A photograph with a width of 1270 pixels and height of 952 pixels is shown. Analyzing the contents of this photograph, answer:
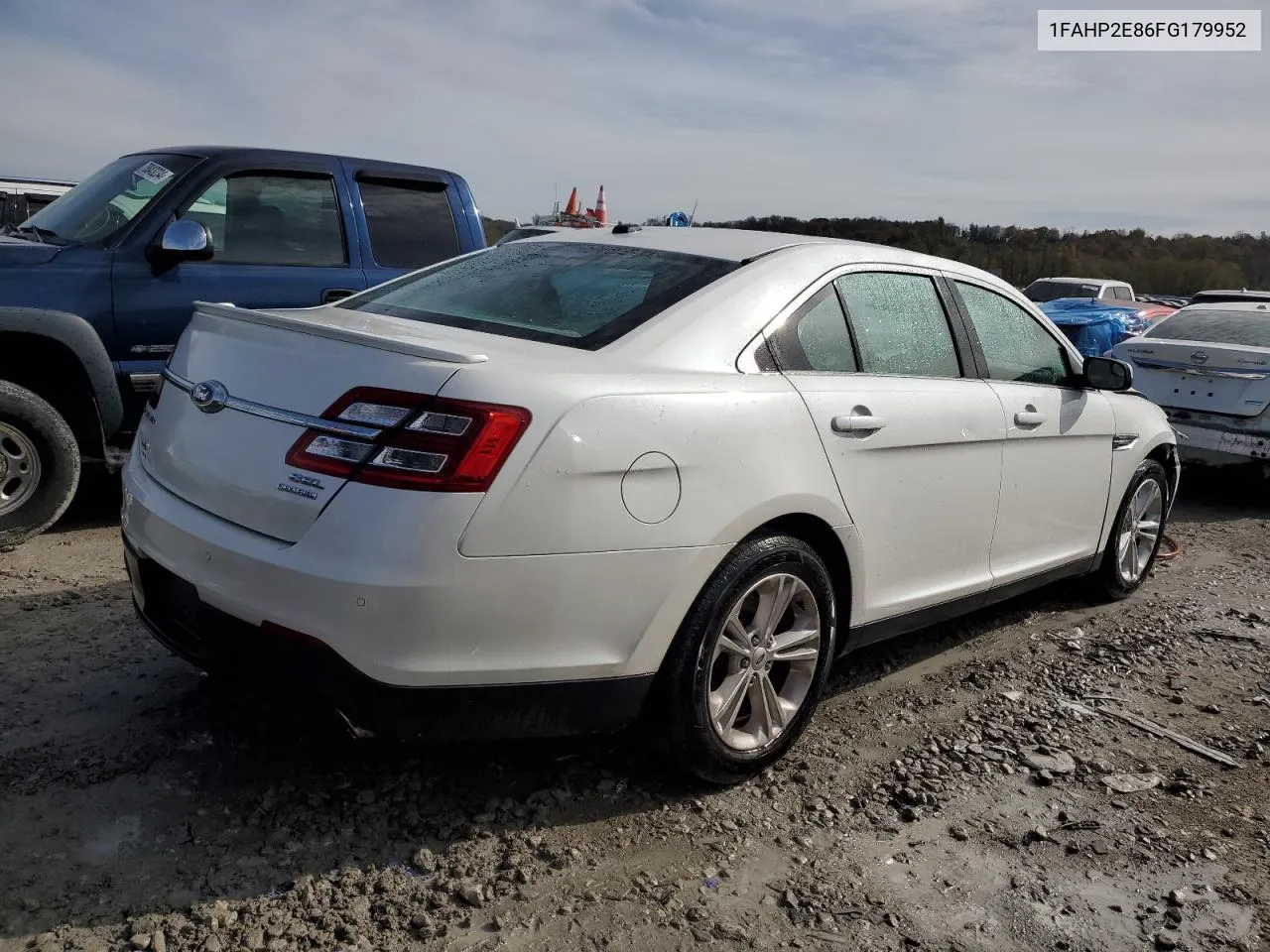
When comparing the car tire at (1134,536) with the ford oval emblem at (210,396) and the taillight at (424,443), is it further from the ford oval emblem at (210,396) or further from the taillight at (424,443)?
the ford oval emblem at (210,396)

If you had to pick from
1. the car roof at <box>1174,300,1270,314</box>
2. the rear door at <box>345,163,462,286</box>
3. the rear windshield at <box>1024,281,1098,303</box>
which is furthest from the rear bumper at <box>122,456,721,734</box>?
the rear windshield at <box>1024,281,1098,303</box>

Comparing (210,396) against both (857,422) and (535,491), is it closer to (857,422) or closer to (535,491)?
(535,491)

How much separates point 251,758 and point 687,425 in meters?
1.55

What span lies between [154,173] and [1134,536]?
527 cm

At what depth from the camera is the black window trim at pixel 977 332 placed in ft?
12.9

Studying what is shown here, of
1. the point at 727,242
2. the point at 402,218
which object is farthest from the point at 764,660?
the point at 402,218

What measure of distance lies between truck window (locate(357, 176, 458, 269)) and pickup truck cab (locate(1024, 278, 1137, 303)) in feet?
54.4

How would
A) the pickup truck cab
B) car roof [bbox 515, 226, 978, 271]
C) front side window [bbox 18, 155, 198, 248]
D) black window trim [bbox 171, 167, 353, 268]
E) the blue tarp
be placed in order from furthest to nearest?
the pickup truck cab → the blue tarp → black window trim [bbox 171, 167, 353, 268] → front side window [bbox 18, 155, 198, 248] → car roof [bbox 515, 226, 978, 271]

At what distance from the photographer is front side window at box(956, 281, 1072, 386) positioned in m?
4.01

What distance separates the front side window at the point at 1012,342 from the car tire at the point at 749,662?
1.40 metres

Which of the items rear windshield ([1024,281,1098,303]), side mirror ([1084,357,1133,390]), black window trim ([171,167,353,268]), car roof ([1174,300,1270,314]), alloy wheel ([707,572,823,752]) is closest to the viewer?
alloy wheel ([707,572,823,752])

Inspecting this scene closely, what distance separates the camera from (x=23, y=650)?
146 inches

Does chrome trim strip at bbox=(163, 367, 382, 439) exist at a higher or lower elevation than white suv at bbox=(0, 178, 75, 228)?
lower

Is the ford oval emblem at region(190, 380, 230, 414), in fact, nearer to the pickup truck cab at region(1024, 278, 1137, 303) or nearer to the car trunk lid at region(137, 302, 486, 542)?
the car trunk lid at region(137, 302, 486, 542)
